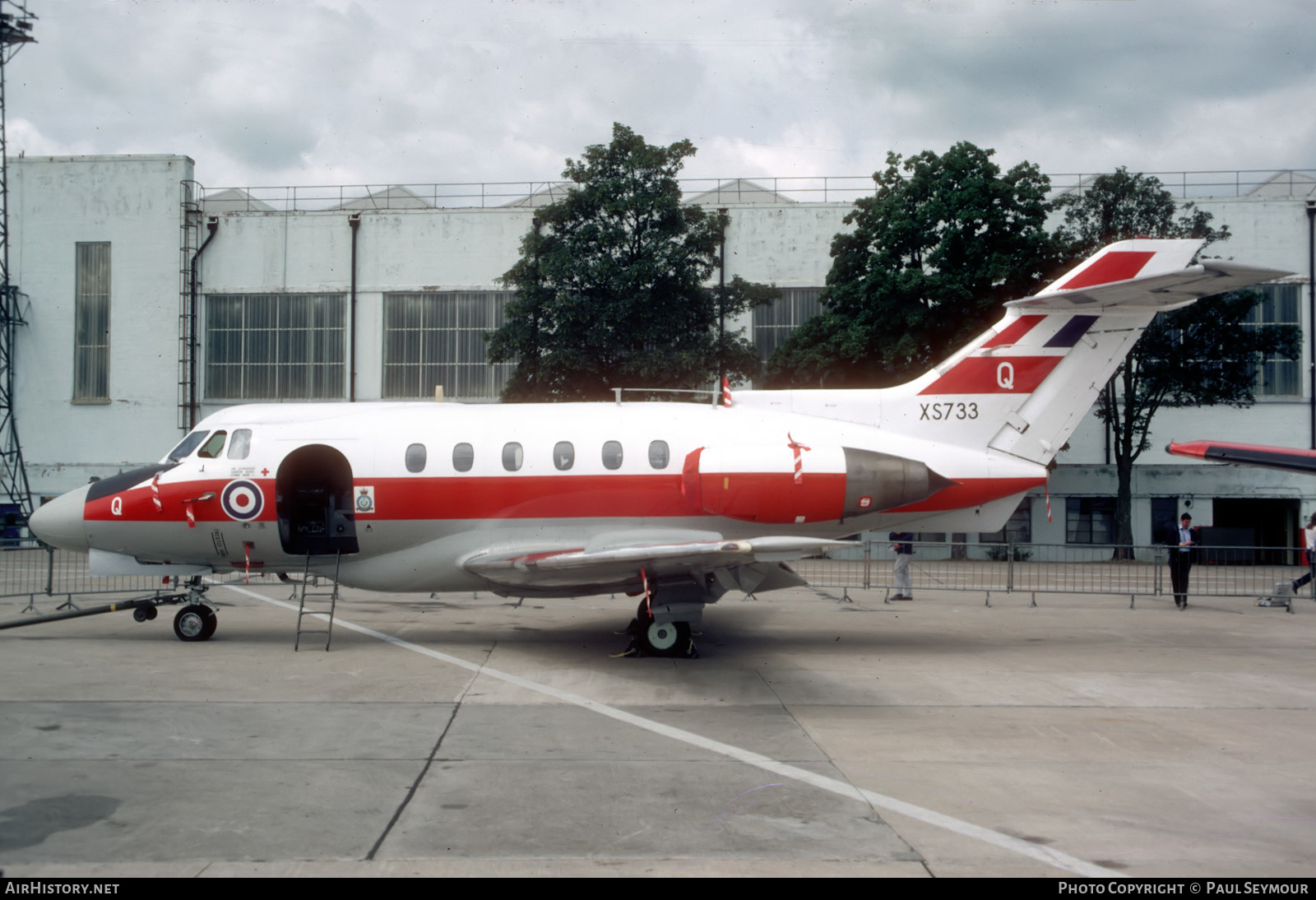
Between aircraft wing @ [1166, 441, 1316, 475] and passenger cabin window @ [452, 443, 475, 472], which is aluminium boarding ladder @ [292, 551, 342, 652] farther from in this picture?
aircraft wing @ [1166, 441, 1316, 475]

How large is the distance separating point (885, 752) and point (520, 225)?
28.6 m

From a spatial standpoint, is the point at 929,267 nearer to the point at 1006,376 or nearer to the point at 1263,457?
the point at 1006,376

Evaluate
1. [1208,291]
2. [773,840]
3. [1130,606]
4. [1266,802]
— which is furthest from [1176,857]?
[1130,606]

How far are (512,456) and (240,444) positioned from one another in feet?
11.9

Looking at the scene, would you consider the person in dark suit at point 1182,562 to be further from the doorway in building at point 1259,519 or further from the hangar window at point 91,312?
the hangar window at point 91,312

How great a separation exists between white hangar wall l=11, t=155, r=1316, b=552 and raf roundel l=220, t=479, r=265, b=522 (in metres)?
21.6

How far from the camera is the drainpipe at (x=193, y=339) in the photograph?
34.1 meters

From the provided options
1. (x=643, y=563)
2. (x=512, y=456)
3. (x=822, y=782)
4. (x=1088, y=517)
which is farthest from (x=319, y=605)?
(x=1088, y=517)

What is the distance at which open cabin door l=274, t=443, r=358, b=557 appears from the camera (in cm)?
1248

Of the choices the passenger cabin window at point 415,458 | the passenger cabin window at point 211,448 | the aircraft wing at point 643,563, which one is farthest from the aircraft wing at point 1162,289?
the passenger cabin window at point 211,448

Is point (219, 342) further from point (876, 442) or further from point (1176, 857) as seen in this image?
point (1176, 857)

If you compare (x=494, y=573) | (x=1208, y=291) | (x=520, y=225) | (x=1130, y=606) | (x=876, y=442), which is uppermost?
(x=520, y=225)

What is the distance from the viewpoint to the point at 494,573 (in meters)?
12.0

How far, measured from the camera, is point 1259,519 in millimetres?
32562
